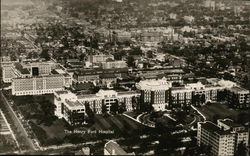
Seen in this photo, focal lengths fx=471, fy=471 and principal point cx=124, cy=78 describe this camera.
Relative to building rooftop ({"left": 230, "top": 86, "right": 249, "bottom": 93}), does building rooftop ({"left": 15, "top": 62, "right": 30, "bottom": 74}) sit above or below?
above

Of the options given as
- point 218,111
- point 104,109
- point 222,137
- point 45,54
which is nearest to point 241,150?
point 222,137

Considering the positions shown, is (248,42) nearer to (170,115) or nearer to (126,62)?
(126,62)

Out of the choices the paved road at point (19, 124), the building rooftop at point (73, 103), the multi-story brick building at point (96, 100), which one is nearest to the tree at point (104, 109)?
the multi-story brick building at point (96, 100)

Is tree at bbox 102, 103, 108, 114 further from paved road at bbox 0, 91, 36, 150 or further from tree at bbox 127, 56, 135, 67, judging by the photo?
tree at bbox 127, 56, 135, 67

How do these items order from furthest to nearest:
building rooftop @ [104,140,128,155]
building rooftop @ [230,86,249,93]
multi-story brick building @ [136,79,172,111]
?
building rooftop @ [230,86,249,93] → multi-story brick building @ [136,79,172,111] → building rooftop @ [104,140,128,155]

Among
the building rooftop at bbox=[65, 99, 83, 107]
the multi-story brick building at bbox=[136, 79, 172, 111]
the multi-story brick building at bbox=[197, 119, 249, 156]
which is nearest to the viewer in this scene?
the multi-story brick building at bbox=[197, 119, 249, 156]

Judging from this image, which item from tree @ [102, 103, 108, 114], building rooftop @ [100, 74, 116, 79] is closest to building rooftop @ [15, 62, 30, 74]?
building rooftop @ [100, 74, 116, 79]

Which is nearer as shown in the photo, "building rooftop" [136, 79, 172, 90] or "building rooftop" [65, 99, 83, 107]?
"building rooftop" [65, 99, 83, 107]

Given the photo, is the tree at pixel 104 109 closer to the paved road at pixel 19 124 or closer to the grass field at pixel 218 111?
the paved road at pixel 19 124
